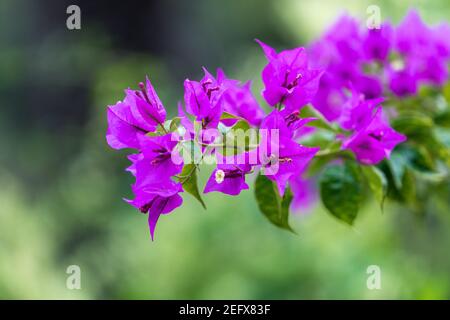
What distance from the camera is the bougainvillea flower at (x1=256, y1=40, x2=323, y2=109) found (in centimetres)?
64

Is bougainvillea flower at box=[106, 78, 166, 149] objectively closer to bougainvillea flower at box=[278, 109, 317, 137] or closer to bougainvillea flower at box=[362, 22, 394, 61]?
bougainvillea flower at box=[278, 109, 317, 137]

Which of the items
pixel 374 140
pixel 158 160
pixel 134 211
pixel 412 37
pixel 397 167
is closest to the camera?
pixel 158 160

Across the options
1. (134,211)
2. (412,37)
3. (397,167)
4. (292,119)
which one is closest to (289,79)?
(292,119)

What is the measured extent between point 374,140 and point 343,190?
10 centimetres

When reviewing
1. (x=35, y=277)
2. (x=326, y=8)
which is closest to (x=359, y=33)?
(x=326, y=8)

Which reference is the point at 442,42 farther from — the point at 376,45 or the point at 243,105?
the point at 243,105

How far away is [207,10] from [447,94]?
6.47 metres

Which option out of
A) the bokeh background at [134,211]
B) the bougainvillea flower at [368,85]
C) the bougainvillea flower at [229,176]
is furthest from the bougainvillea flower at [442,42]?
the bougainvillea flower at [229,176]

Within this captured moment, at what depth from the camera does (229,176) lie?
58 centimetres

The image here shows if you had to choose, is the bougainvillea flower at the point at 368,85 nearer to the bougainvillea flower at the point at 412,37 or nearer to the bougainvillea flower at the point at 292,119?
the bougainvillea flower at the point at 412,37

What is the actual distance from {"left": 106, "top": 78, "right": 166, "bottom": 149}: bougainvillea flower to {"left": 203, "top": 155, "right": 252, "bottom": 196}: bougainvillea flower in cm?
8

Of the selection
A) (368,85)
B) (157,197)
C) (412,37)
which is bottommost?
(157,197)

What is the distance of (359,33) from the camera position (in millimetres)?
958

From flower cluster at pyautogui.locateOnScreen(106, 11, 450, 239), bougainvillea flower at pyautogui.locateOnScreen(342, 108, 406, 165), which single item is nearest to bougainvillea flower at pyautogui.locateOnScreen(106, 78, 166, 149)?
flower cluster at pyautogui.locateOnScreen(106, 11, 450, 239)
